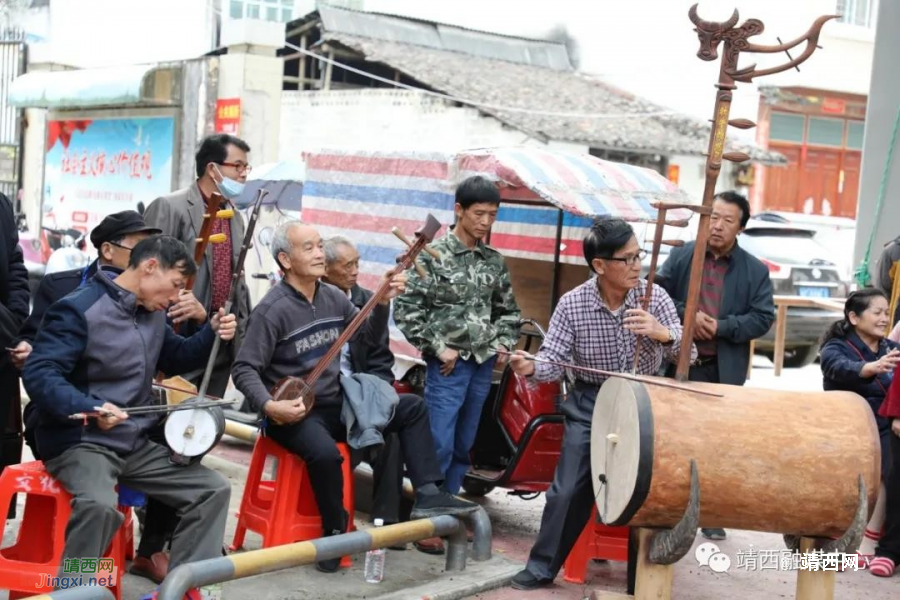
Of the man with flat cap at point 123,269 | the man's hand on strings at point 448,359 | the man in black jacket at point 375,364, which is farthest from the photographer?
the man's hand on strings at point 448,359

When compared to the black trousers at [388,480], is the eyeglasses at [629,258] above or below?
above

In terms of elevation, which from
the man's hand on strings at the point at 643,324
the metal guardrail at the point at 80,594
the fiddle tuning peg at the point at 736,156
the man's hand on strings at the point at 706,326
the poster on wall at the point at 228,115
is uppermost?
the poster on wall at the point at 228,115

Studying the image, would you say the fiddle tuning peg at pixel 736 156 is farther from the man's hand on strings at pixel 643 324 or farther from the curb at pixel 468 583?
the curb at pixel 468 583

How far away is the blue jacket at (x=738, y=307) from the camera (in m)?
5.98

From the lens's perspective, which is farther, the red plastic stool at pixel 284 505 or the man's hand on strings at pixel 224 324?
the red plastic stool at pixel 284 505

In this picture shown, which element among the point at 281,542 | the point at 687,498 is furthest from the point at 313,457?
the point at 687,498

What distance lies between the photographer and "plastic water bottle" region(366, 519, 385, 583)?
5160mm

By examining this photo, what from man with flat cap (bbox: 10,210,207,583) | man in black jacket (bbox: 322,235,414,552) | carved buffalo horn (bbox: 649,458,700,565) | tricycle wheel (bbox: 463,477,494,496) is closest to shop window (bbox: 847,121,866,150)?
tricycle wheel (bbox: 463,477,494,496)

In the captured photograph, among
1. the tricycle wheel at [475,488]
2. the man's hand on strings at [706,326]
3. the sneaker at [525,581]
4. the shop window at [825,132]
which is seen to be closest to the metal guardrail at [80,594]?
the sneaker at [525,581]

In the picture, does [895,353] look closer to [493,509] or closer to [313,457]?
[493,509]

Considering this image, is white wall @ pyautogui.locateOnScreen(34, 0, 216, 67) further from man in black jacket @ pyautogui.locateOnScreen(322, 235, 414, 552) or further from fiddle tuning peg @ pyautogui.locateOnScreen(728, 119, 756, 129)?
fiddle tuning peg @ pyautogui.locateOnScreen(728, 119, 756, 129)

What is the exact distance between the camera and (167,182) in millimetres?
14320

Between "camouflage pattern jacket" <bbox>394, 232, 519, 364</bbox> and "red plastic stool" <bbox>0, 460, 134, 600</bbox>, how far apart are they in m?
1.73

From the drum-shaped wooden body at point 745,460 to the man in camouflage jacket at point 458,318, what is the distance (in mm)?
1391
